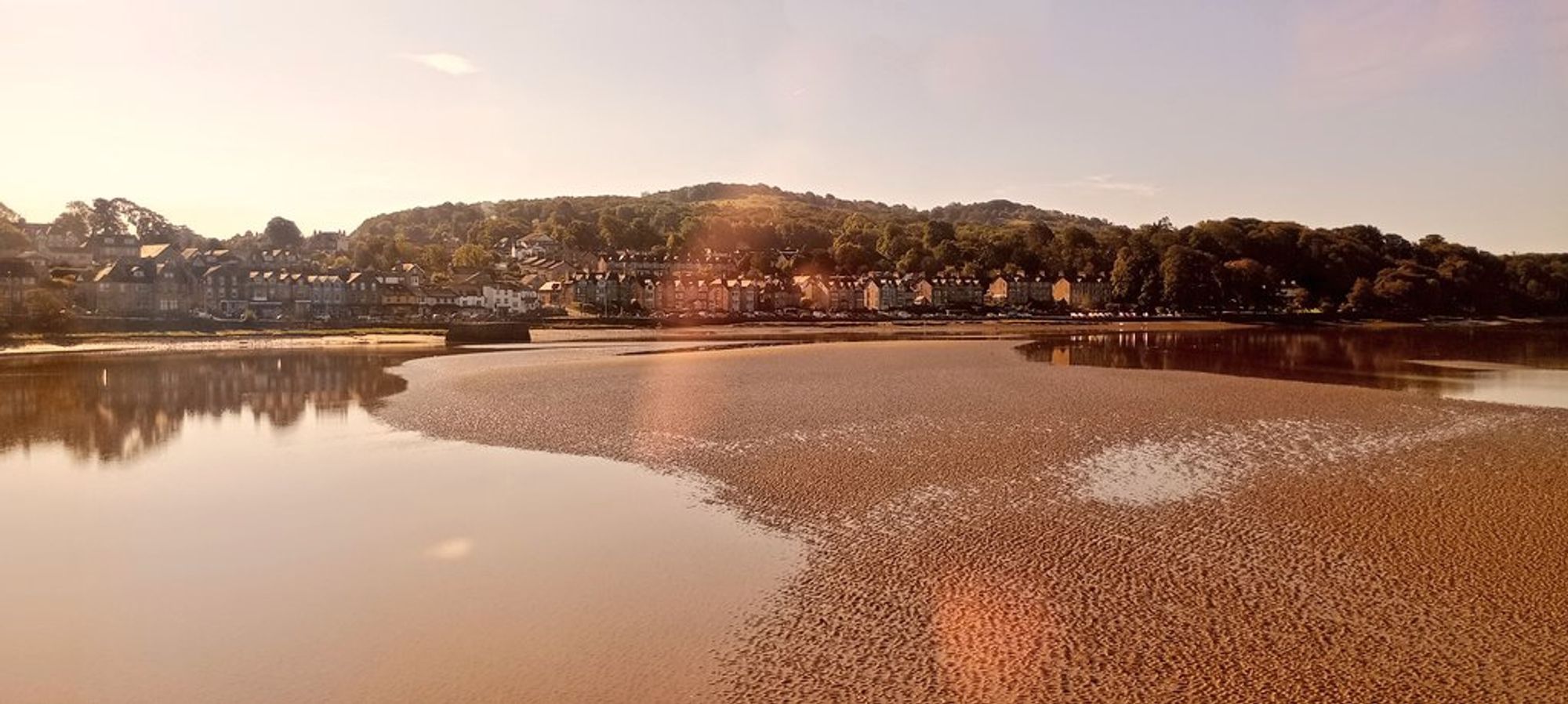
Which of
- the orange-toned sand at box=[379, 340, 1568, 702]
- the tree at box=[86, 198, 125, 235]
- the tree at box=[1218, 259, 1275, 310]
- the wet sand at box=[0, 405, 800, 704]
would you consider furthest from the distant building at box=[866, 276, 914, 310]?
the tree at box=[86, 198, 125, 235]

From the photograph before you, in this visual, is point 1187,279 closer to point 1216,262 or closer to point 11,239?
point 1216,262

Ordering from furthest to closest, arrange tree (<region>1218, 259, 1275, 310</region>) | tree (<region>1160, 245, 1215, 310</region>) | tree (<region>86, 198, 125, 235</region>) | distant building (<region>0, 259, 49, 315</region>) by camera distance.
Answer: tree (<region>86, 198, 125, 235</region>)
tree (<region>1218, 259, 1275, 310</region>)
tree (<region>1160, 245, 1215, 310</region>)
distant building (<region>0, 259, 49, 315</region>)

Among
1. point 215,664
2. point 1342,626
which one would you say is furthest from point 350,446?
point 1342,626

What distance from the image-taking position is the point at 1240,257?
122m

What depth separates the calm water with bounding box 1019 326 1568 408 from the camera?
34.9 meters

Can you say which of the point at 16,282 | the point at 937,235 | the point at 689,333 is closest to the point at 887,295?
the point at 937,235

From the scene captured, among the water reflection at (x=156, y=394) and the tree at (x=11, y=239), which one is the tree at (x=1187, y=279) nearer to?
the water reflection at (x=156, y=394)

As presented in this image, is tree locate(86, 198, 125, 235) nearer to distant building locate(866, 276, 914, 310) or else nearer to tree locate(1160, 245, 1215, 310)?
distant building locate(866, 276, 914, 310)

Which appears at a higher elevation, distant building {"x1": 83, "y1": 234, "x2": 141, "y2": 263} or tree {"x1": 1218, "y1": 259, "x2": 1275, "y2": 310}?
distant building {"x1": 83, "y1": 234, "x2": 141, "y2": 263}

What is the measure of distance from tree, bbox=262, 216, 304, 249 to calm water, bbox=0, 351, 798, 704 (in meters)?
144

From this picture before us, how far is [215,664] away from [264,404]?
920 inches

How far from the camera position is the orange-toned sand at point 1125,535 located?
30.0 feet

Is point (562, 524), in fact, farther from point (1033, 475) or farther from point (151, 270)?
point (151, 270)

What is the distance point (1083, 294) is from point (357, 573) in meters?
120
